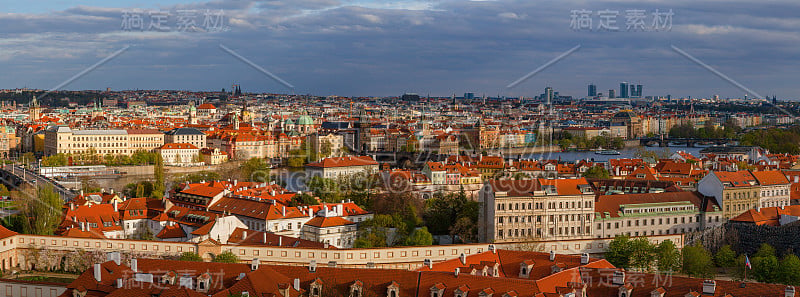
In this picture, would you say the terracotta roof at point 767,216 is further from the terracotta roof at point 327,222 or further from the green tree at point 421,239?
the terracotta roof at point 327,222

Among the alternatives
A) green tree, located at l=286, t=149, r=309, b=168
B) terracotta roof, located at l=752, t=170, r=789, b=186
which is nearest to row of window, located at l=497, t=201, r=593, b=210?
terracotta roof, located at l=752, t=170, r=789, b=186

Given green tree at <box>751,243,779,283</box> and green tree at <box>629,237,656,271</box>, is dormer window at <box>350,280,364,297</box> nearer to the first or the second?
green tree at <box>629,237,656,271</box>

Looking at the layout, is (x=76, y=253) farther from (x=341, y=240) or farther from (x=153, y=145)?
(x=153, y=145)

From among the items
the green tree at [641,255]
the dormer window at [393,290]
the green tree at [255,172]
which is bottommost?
the green tree at [255,172]

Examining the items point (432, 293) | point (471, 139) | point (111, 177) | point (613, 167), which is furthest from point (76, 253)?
point (471, 139)

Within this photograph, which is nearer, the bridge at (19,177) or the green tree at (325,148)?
the bridge at (19,177)

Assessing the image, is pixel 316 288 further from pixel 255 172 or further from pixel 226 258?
pixel 255 172

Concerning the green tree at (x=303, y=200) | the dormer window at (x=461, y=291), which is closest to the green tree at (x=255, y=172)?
the green tree at (x=303, y=200)
